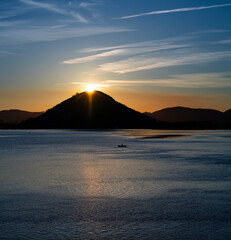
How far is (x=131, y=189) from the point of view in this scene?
80.2ft

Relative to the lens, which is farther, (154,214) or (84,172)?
(84,172)

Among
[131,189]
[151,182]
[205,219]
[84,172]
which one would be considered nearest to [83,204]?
[131,189]

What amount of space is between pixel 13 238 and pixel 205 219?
28.9 feet

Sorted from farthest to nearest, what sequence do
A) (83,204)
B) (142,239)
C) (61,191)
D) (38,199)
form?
(61,191) < (38,199) < (83,204) < (142,239)

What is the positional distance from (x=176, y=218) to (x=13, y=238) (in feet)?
24.9

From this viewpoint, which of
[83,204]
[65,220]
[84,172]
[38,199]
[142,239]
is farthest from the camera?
[84,172]

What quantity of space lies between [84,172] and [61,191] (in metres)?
10.5

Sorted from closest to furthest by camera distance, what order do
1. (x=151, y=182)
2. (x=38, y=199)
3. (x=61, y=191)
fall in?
(x=38, y=199), (x=61, y=191), (x=151, y=182)

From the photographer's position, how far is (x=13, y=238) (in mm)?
13844

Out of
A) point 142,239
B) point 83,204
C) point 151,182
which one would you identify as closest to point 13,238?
point 142,239

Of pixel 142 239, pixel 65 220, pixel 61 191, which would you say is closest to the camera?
pixel 142 239

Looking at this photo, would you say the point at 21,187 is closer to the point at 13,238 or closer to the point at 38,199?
the point at 38,199

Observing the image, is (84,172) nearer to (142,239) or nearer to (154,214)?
(154,214)

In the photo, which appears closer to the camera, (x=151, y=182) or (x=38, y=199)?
(x=38, y=199)
